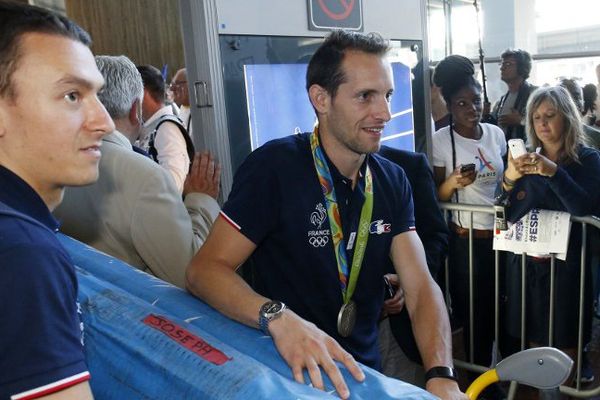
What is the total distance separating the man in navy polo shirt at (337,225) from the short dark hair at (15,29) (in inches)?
28.9

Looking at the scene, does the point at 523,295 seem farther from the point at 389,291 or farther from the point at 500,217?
the point at 389,291

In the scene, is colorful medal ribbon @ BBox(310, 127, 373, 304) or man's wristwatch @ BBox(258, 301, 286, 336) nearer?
man's wristwatch @ BBox(258, 301, 286, 336)

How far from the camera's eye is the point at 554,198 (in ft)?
9.30

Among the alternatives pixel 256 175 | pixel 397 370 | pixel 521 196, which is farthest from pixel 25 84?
pixel 521 196

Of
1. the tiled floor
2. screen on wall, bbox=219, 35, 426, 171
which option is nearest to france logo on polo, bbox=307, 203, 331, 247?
screen on wall, bbox=219, 35, 426, 171

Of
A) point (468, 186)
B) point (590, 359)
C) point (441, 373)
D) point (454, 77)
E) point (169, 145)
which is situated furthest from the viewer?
point (590, 359)

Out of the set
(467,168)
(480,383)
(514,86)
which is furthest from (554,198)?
(514,86)

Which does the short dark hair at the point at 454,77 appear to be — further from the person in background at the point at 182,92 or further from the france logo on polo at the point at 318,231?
the person in background at the point at 182,92

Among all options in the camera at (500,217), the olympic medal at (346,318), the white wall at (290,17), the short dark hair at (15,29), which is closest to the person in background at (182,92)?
the white wall at (290,17)

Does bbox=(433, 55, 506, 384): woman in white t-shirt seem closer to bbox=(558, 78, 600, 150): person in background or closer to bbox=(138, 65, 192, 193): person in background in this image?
bbox=(558, 78, 600, 150): person in background

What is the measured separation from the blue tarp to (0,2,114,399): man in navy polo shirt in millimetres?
116

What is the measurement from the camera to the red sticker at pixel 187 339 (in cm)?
92

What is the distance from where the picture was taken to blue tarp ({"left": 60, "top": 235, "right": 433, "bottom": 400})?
2.90 feet

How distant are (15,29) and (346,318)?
1202 mm
